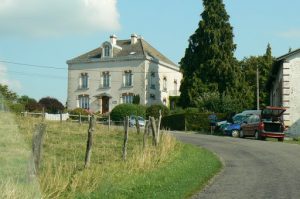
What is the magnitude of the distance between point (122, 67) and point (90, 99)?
622cm

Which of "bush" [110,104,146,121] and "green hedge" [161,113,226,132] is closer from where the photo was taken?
"green hedge" [161,113,226,132]

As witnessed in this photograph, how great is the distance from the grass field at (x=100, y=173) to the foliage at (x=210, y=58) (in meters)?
42.0

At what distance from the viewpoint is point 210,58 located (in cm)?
6225

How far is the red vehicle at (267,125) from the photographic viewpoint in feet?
113

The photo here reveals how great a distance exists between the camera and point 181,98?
6444cm

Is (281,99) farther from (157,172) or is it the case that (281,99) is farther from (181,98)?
(157,172)

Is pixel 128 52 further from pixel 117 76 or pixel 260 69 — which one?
pixel 260 69

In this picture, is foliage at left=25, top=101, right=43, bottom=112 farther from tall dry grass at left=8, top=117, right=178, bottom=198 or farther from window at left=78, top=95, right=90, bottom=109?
tall dry grass at left=8, top=117, right=178, bottom=198

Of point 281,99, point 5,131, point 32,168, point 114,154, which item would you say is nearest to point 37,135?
point 32,168

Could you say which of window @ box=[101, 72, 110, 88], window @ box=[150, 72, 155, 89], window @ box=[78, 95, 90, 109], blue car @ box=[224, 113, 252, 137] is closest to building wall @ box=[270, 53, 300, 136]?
blue car @ box=[224, 113, 252, 137]

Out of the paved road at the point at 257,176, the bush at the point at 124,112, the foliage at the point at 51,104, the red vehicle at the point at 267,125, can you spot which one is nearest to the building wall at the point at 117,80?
the foliage at the point at 51,104

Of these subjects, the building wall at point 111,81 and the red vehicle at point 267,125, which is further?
the building wall at point 111,81

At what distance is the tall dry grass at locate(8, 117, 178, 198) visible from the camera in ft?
34.4

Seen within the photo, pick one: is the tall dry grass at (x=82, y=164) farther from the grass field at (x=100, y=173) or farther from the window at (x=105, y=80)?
the window at (x=105, y=80)
